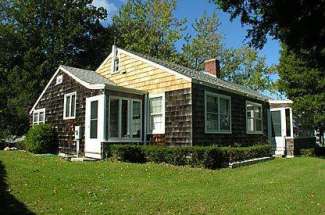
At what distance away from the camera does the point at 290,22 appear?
9.49 m

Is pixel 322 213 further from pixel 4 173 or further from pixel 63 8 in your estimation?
pixel 63 8

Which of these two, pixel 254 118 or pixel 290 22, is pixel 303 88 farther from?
pixel 290 22

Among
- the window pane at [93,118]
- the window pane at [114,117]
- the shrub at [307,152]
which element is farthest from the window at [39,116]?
the shrub at [307,152]

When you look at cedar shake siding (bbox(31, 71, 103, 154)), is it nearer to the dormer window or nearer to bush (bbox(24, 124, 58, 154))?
bush (bbox(24, 124, 58, 154))

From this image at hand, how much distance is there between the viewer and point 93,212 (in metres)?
7.86

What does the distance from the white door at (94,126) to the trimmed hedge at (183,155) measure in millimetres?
748

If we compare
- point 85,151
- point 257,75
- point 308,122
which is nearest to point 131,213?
point 85,151

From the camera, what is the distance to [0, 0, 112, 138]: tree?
38938 mm

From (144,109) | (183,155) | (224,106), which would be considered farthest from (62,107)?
(183,155)

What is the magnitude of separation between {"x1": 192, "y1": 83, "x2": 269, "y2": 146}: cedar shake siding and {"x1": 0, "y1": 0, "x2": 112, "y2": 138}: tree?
22.8 meters

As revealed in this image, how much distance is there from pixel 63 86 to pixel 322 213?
17112mm

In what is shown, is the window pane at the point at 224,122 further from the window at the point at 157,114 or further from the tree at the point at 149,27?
the tree at the point at 149,27

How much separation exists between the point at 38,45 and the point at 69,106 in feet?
75.2

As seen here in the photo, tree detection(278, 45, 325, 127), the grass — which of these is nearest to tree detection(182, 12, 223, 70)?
tree detection(278, 45, 325, 127)
